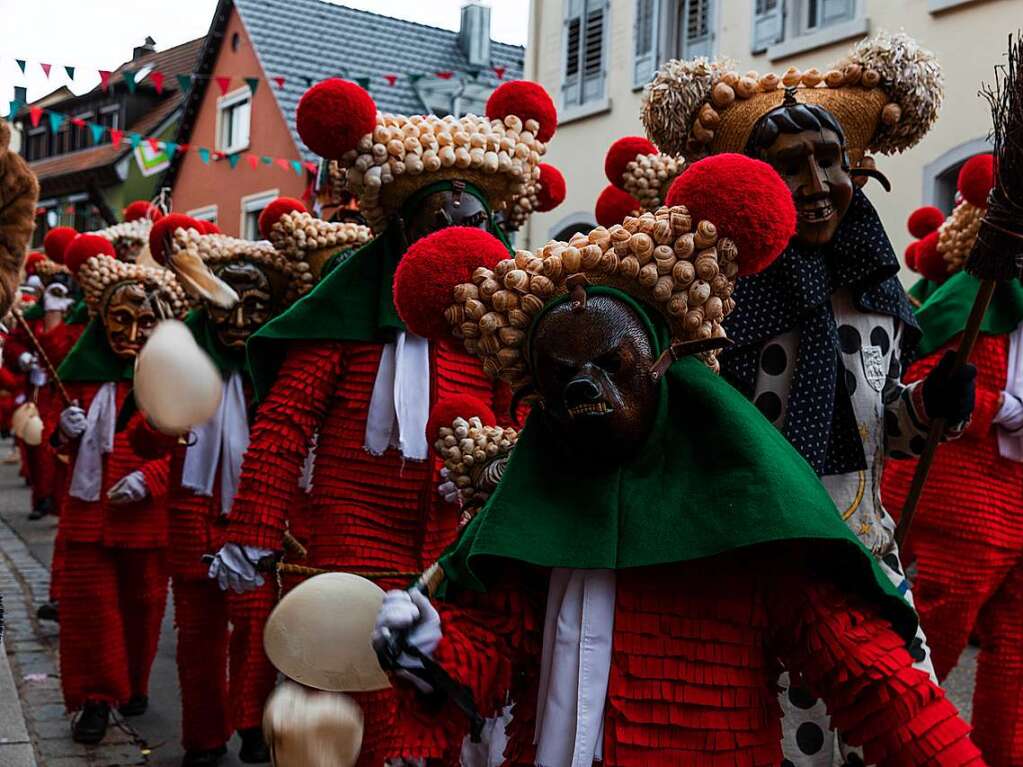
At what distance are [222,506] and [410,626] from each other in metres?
3.40

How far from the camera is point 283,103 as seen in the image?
80.8ft

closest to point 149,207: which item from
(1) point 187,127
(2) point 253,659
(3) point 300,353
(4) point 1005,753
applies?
(2) point 253,659

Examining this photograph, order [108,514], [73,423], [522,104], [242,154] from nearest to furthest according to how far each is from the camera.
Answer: [522,104]
[108,514]
[73,423]
[242,154]

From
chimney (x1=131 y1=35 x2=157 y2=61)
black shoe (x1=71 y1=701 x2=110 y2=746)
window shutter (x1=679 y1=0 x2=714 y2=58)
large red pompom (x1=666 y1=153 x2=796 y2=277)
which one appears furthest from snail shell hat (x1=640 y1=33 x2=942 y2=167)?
chimney (x1=131 y1=35 x2=157 y2=61)

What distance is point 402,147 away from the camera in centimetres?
406

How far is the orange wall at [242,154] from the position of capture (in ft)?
82.2

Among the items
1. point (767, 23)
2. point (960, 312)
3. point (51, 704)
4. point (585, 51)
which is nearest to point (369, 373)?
point (960, 312)

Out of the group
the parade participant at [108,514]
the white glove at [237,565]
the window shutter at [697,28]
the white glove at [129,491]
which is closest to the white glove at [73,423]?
the parade participant at [108,514]

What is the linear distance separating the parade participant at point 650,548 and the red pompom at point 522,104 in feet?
6.07

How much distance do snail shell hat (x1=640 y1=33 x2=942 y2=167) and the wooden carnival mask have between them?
123cm

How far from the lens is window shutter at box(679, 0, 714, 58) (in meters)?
15.0

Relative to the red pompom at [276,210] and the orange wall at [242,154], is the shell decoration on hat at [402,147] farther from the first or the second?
the orange wall at [242,154]

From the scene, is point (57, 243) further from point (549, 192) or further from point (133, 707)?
point (549, 192)

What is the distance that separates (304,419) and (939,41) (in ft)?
30.2
